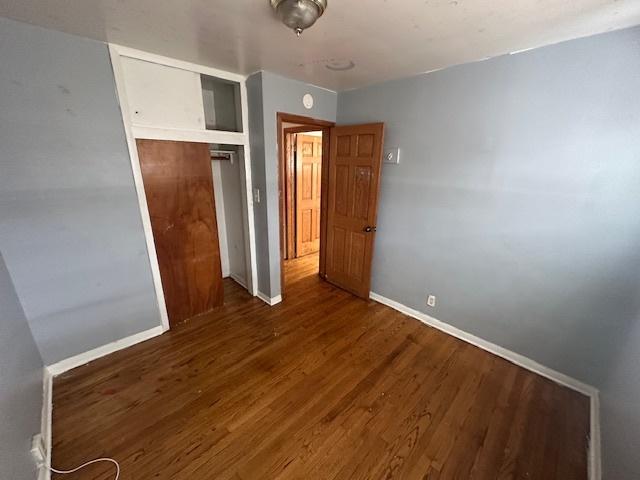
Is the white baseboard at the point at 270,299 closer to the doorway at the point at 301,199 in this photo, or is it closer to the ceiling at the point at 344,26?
the doorway at the point at 301,199

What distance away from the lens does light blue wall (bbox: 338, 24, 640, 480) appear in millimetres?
1458

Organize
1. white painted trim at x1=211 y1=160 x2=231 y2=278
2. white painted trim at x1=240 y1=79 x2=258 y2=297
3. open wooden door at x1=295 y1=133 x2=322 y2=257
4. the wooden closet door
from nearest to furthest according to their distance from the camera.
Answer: the wooden closet door
white painted trim at x1=240 y1=79 x2=258 y2=297
white painted trim at x1=211 y1=160 x2=231 y2=278
open wooden door at x1=295 y1=133 x2=322 y2=257

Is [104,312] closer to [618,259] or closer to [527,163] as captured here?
[527,163]

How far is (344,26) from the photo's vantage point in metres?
1.39

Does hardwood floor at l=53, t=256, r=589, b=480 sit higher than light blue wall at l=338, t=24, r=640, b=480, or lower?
lower

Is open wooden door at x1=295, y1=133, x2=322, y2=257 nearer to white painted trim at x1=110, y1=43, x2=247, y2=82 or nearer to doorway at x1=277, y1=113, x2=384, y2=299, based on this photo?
doorway at x1=277, y1=113, x2=384, y2=299

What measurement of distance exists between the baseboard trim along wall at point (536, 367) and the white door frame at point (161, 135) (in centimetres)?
190

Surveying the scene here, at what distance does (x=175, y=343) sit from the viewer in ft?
7.13

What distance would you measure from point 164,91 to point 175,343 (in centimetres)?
209

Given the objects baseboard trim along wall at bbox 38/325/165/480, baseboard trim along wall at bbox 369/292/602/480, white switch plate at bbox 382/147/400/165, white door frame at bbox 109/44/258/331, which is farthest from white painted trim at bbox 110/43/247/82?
baseboard trim along wall at bbox 369/292/602/480

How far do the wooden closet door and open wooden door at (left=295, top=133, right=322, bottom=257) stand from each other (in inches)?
64.8

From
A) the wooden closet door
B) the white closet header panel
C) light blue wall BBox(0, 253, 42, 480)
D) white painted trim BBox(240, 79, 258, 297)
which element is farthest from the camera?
white painted trim BBox(240, 79, 258, 297)

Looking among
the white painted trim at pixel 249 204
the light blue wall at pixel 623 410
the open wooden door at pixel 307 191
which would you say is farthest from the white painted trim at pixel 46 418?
the open wooden door at pixel 307 191

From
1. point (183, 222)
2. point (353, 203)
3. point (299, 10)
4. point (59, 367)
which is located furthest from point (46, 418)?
point (353, 203)
